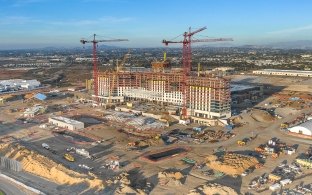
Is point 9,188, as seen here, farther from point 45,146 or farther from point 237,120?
point 237,120

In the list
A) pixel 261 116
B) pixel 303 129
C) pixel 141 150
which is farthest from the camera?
pixel 261 116

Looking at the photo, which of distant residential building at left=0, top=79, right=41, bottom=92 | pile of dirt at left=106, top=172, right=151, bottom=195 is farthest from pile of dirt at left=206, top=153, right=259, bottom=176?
distant residential building at left=0, top=79, right=41, bottom=92

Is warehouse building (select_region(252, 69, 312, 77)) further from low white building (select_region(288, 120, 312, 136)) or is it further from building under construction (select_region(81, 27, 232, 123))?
low white building (select_region(288, 120, 312, 136))

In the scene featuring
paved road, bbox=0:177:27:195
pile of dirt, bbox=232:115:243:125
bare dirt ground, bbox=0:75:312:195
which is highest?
pile of dirt, bbox=232:115:243:125

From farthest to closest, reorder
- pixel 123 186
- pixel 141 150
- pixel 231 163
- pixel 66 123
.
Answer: pixel 66 123 → pixel 141 150 → pixel 231 163 → pixel 123 186

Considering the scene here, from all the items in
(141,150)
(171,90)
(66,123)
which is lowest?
(141,150)

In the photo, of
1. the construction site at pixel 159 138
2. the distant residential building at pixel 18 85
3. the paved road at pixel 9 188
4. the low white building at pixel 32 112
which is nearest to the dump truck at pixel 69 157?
the construction site at pixel 159 138

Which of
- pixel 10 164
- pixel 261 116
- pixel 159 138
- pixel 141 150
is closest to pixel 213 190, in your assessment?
pixel 141 150
